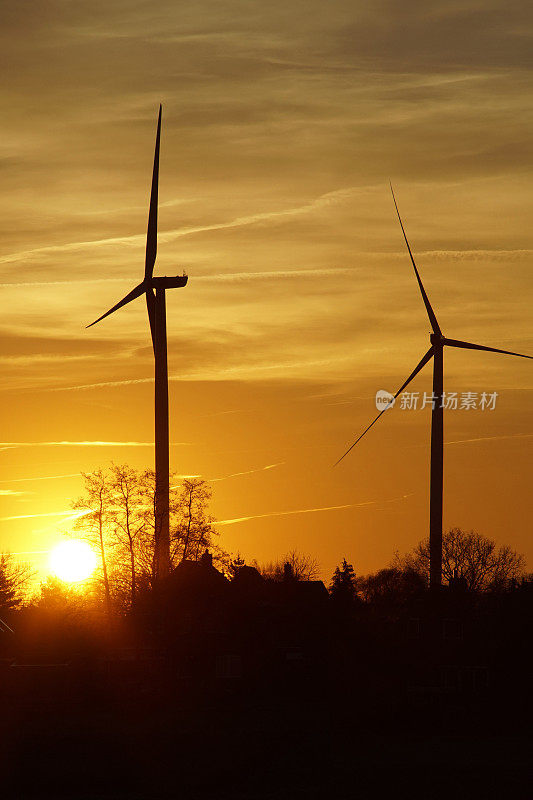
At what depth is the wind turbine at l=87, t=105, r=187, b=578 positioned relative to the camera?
93812 mm

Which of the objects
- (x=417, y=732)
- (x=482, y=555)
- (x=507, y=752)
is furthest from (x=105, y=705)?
(x=482, y=555)

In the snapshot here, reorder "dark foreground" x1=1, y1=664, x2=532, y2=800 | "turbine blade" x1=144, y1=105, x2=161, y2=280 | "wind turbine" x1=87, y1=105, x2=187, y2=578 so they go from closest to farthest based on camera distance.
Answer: "dark foreground" x1=1, y1=664, x2=532, y2=800, "wind turbine" x1=87, y1=105, x2=187, y2=578, "turbine blade" x1=144, y1=105, x2=161, y2=280

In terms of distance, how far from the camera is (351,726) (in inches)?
3155

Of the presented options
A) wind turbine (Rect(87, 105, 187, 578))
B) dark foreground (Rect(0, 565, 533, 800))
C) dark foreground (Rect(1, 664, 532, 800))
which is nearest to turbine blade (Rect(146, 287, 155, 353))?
wind turbine (Rect(87, 105, 187, 578))

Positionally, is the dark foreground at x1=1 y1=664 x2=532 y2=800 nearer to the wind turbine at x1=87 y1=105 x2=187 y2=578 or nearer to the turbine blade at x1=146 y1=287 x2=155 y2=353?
the wind turbine at x1=87 y1=105 x2=187 y2=578

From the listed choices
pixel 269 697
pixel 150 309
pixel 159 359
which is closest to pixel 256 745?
pixel 269 697

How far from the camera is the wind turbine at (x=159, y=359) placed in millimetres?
93812

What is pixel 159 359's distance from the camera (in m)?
99.4

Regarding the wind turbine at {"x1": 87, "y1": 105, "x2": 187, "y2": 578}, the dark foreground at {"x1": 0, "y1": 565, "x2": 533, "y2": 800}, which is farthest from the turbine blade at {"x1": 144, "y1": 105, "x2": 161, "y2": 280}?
the dark foreground at {"x1": 0, "y1": 565, "x2": 533, "y2": 800}

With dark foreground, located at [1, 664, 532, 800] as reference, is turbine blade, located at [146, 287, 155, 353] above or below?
above

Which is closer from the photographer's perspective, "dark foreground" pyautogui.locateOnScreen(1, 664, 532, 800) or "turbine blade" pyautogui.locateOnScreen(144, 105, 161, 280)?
"dark foreground" pyautogui.locateOnScreen(1, 664, 532, 800)

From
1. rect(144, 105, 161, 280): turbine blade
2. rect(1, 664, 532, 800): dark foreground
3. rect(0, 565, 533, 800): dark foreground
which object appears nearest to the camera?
rect(1, 664, 532, 800): dark foreground

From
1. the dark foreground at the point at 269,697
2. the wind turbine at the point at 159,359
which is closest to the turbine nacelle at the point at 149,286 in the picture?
the wind turbine at the point at 159,359

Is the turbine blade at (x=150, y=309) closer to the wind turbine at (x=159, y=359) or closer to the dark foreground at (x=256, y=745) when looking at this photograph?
the wind turbine at (x=159, y=359)
